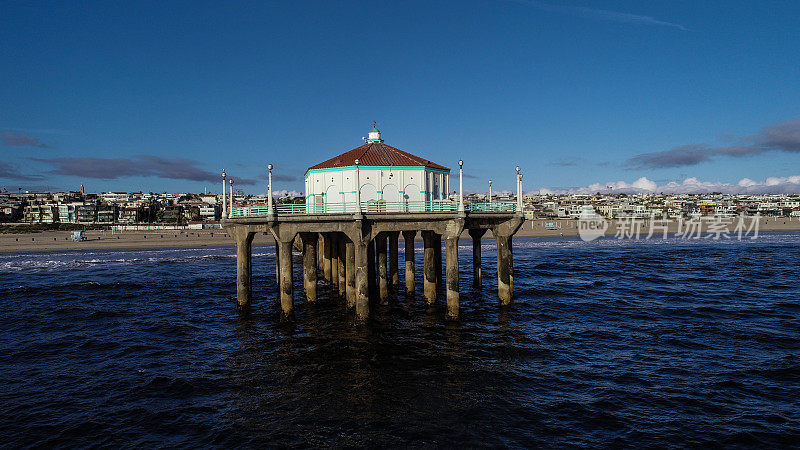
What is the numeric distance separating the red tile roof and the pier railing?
8.35ft

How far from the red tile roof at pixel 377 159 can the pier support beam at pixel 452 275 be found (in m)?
5.62

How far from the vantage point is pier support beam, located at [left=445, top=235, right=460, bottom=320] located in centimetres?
2359

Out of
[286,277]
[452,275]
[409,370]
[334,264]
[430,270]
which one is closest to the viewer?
[409,370]

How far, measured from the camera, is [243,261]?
85.1 feet

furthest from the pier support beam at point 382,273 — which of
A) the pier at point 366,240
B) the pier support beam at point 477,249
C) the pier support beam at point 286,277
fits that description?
the pier support beam at point 477,249

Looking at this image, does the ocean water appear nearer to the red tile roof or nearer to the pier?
the pier

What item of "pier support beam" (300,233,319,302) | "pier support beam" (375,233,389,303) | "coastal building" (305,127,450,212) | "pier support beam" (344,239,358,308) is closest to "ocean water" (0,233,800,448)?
"pier support beam" (300,233,319,302)

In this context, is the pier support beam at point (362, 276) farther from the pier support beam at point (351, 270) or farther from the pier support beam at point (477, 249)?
the pier support beam at point (477, 249)

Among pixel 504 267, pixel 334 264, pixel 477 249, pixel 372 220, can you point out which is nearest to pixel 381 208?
pixel 372 220

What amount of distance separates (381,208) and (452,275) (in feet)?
17.9

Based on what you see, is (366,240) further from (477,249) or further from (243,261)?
(477,249)

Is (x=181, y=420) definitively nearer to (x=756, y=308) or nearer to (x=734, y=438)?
(x=734, y=438)

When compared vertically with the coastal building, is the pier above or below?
below

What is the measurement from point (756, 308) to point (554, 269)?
2010 cm
